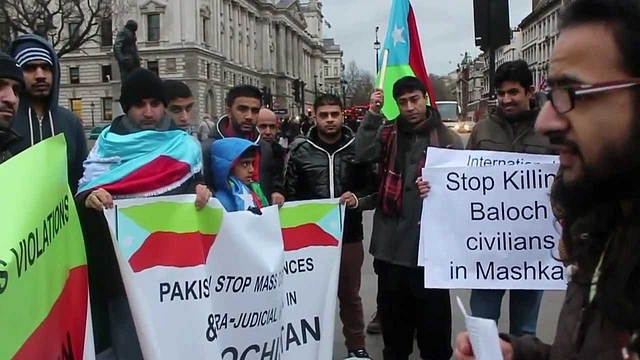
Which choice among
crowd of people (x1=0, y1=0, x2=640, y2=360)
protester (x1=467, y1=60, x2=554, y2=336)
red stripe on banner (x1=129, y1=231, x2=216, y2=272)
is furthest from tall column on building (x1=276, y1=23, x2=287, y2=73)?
red stripe on banner (x1=129, y1=231, x2=216, y2=272)

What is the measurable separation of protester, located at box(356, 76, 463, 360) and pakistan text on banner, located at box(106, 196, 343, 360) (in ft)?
2.05

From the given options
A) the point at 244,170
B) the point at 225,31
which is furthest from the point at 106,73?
the point at 244,170

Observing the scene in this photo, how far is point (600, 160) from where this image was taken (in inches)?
51.1

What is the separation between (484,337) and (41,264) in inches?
49.4

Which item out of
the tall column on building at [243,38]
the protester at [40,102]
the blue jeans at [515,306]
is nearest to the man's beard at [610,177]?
the blue jeans at [515,306]

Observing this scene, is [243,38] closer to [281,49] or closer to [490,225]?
[281,49]

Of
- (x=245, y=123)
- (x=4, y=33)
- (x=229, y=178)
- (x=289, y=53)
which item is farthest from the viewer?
(x=289, y=53)

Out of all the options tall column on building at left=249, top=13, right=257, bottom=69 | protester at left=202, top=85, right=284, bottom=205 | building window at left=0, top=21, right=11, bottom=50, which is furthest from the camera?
tall column on building at left=249, top=13, right=257, bottom=69

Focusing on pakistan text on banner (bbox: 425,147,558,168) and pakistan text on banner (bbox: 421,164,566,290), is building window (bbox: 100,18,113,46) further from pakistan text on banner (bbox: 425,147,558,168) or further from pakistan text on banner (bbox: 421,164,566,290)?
pakistan text on banner (bbox: 421,164,566,290)

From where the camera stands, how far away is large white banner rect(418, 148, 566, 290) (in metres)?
4.31

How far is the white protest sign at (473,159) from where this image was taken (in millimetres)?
4320

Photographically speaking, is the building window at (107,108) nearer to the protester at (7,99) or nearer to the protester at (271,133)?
the protester at (271,133)

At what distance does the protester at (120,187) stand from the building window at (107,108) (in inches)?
2980

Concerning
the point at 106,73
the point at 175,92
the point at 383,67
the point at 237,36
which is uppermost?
the point at 237,36
